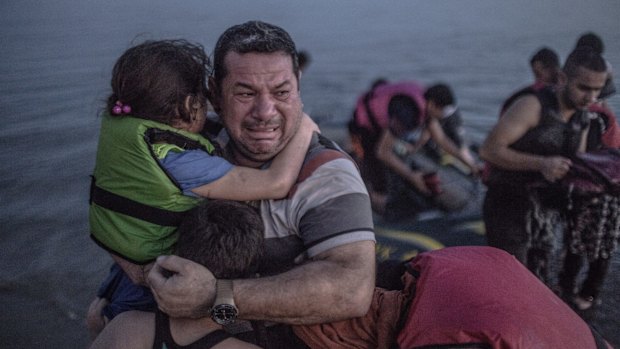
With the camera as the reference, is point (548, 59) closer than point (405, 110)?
No

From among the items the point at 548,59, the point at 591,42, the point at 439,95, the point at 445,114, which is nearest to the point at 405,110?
the point at 439,95

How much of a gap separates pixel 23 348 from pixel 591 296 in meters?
4.35

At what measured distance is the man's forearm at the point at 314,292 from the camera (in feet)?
6.82

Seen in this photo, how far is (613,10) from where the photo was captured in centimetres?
2941

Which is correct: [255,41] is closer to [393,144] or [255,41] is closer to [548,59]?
[393,144]

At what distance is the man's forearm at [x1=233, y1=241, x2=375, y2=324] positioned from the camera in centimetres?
208

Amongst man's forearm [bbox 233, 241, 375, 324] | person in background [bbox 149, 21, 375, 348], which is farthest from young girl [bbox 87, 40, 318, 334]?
man's forearm [bbox 233, 241, 375, 324]

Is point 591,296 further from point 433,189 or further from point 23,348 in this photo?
point 23,348

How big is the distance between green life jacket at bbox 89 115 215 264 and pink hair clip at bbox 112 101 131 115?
0.03 m

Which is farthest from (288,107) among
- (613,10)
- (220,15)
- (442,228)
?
(613,10)

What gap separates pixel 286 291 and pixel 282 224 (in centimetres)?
34

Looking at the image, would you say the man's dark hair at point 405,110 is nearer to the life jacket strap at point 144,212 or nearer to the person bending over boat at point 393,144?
the person bending over boat at point 393,144

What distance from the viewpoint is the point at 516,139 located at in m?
4.05

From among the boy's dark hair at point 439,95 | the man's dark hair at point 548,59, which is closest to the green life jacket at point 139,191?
the boy's dark hair at point 439,95
